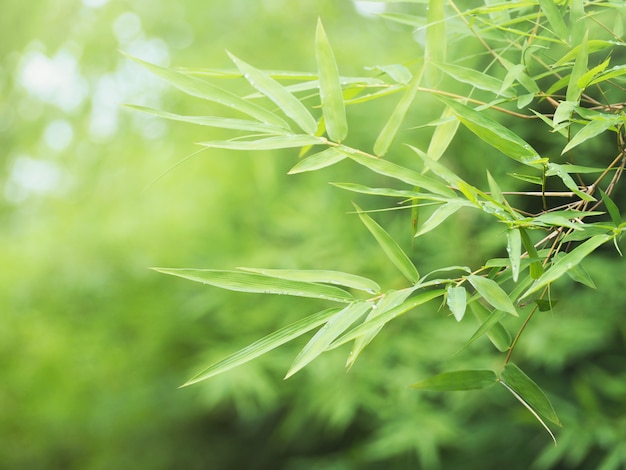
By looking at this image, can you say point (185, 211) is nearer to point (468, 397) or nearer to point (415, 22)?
point (468, 397)

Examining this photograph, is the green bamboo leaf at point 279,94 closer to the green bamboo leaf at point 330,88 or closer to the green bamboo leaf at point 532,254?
the green bamboo leaf at point 330,88

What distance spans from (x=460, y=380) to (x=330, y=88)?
32 centimetres

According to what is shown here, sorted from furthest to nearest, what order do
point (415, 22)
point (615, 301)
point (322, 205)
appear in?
point (322, 205) < point (615, 301) < point (415, 22)

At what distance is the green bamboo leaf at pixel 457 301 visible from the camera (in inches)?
23.9

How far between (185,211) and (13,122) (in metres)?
2.03

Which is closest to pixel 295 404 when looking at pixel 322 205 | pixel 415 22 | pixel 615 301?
pixel 322 205

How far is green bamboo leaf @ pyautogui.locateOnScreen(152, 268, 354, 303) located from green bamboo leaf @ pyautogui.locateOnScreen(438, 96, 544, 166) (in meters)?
0.20

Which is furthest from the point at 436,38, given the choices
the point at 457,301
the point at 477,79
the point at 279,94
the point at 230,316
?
the point at 230,316

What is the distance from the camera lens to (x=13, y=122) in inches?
167

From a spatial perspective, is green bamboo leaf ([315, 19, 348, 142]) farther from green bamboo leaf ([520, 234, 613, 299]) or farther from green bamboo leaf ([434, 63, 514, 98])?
green bamboo leaf ([520, 234, 613, 299])

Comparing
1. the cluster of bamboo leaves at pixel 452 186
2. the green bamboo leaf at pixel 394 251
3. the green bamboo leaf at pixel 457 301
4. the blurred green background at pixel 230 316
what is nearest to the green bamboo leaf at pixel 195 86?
the cluster of bamboo leaves at pixel 452 186

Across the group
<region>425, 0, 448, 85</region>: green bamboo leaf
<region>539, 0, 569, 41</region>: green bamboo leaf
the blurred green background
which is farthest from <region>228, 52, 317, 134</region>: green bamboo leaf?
the blurred green background

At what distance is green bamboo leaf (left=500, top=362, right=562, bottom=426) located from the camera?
69cm

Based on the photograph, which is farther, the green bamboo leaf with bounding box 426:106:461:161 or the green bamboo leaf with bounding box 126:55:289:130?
the green bamboo leaf with bounding box 426:106:461:161
